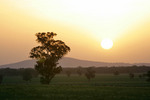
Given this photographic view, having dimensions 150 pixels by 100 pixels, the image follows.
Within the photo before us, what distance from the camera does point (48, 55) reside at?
8050cm

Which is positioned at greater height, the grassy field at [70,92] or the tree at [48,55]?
the tree at [48,55]

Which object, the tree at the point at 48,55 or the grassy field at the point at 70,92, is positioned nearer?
the grassy field at the point at 70,92

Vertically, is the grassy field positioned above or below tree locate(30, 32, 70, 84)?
below

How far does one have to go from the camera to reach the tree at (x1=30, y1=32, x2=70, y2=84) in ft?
260

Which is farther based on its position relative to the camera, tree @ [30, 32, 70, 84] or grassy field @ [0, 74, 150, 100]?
tree @ [30, 32, 70, 84]

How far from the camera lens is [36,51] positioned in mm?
80438

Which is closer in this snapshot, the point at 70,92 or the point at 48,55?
the point at 70,92

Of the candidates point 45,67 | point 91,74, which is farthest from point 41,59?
point 91,74

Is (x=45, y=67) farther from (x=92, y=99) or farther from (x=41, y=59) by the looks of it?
(x=92, y=99)

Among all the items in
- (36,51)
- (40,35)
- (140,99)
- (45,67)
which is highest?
(40,35)

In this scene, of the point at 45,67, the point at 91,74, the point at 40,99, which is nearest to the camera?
the point at 40,99

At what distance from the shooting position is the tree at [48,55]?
79.1 meters

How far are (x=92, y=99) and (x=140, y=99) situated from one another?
304 inches

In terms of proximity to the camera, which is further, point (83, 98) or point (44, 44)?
point (44, 44)
